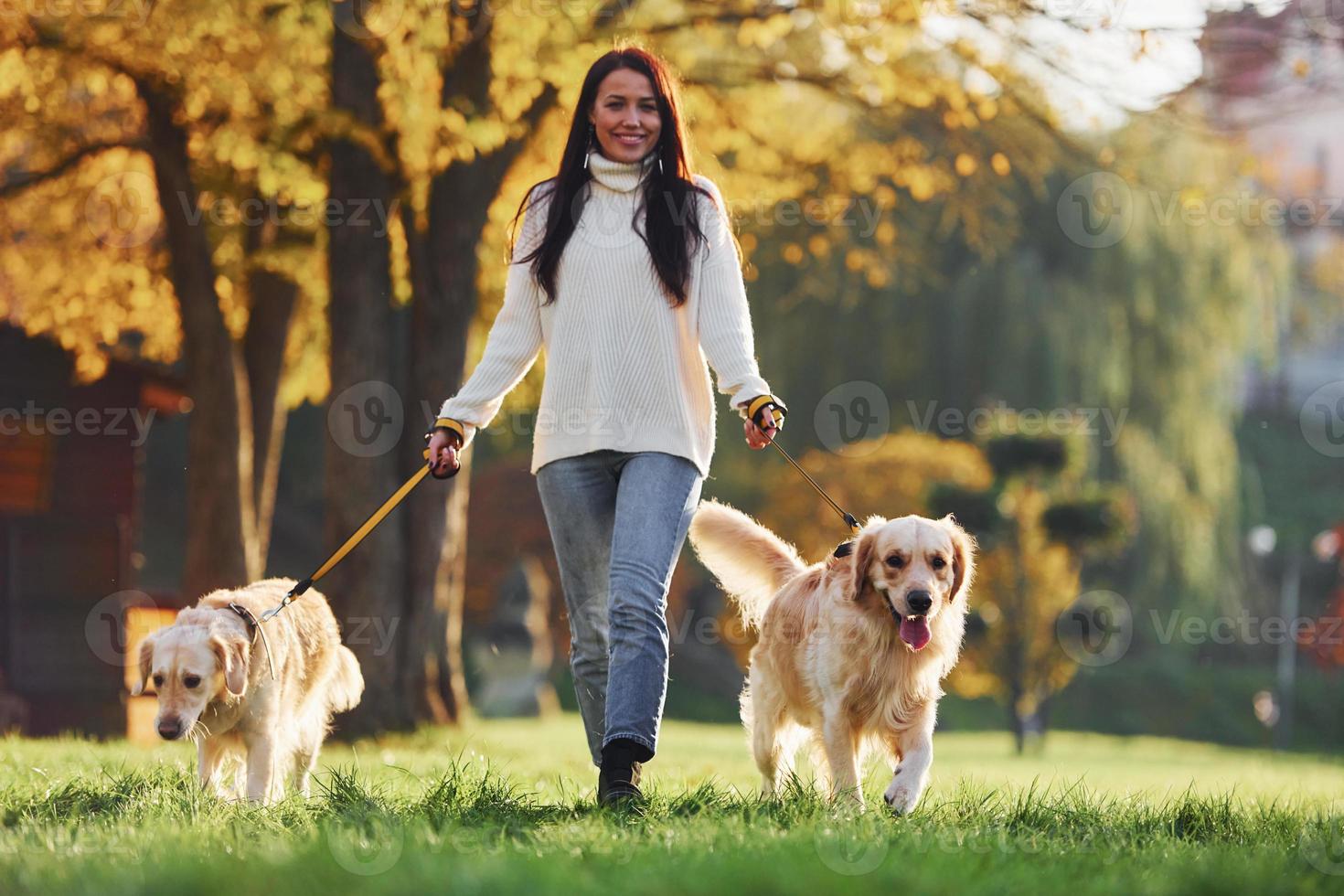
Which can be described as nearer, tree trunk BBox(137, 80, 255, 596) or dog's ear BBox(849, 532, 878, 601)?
dog's ear BBox(849, 532, 878, 601)

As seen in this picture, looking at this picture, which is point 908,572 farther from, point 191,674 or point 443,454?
point 191,674

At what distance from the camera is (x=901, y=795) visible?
4.94 m

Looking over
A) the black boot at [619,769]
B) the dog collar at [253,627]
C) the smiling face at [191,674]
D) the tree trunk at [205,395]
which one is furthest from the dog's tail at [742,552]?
the tree trunk at [205,395]

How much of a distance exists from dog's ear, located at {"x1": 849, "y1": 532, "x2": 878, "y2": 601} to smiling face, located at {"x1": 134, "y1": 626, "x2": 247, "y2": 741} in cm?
211

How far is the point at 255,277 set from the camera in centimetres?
1384

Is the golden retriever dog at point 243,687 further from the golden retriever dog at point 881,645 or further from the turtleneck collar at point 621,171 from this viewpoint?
the turtleneck collar at point 621,171

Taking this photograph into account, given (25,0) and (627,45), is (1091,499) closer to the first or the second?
(25,0)

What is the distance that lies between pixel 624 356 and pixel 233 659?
1728 millimetres

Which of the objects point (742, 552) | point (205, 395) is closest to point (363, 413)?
point (205, 395)

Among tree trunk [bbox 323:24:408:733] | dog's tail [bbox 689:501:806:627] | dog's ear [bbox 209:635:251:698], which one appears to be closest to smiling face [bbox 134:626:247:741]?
dog's ear [bbox 209:635:251:698]

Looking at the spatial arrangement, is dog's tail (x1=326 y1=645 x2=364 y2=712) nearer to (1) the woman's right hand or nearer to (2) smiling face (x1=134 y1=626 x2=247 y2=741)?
(2) smiling face (x1=134 y1=626 x2=247 y2=741)

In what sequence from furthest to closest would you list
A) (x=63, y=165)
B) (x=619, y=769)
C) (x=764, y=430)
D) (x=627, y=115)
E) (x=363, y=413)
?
(x=63, y=165) → (x=363, y=413) → (x=627, y=115) → (x=764, y=430) → (x=619, y=769)

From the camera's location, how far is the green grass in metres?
3.36

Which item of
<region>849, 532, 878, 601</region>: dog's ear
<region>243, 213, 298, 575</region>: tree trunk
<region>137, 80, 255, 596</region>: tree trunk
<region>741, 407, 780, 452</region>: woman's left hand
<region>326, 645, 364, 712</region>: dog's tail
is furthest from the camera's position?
<region>243, 213, 298, 575</region>: tree trunk
